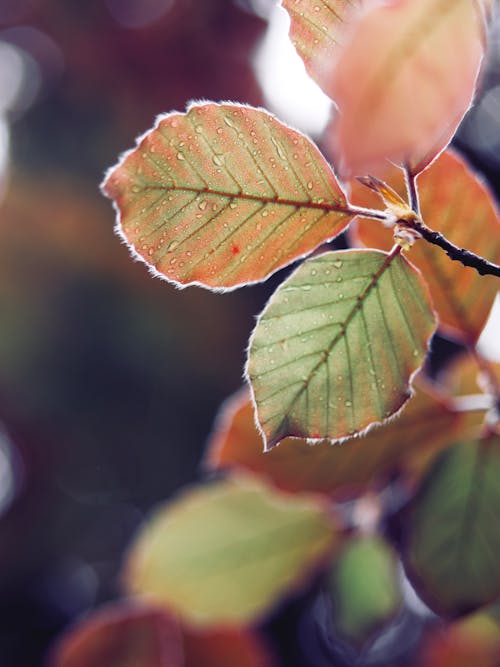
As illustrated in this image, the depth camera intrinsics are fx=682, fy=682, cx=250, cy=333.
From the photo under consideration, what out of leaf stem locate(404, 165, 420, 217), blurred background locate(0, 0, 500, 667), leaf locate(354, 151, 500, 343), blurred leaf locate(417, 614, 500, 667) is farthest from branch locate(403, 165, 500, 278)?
blurred background locate(0, 0, 500, 667)

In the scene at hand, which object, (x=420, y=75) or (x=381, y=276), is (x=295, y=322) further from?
(x=420, y=75)

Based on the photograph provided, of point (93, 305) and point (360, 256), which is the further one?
A: point (93, 305)

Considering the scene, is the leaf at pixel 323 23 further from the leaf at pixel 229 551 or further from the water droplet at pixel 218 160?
the leaf at pixel 229 551

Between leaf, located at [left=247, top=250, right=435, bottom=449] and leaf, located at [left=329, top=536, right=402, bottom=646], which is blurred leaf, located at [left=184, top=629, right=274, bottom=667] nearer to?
leaf, located at [left=329, top=536, right=402, bottom=646]

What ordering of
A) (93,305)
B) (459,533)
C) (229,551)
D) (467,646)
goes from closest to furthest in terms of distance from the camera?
(459,533) → (229,551) → (467,646) → (93,305)

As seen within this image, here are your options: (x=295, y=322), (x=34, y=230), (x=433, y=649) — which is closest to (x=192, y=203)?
(x=295, y=322)

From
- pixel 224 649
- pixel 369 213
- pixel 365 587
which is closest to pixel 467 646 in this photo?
pixel 365 587

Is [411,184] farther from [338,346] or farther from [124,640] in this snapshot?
[124,640]
